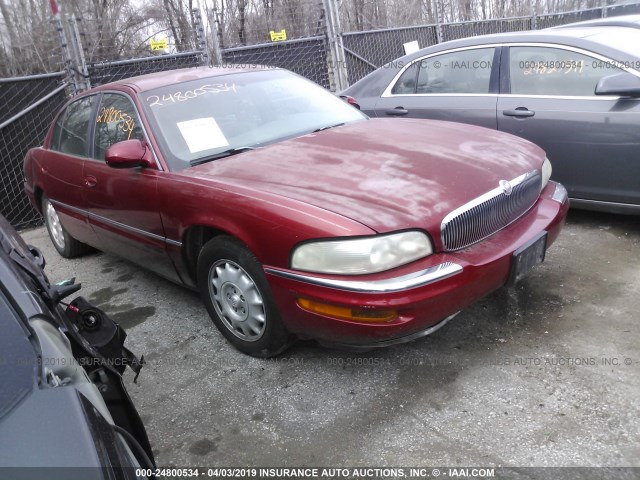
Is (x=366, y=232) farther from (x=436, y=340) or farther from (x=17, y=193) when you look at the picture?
(x=17, y=193)

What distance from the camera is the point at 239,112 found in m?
3.62

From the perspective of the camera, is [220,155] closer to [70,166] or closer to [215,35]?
[70,166]

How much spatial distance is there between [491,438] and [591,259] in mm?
2069

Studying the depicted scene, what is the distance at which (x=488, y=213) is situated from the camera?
2801 mm

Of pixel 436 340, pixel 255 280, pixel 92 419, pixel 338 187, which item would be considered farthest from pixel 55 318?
pixel 436 340

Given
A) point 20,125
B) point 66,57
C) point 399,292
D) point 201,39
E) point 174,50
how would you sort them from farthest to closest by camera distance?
point 174,50 < point 201,39 < point 66,57 < point 20,125 < point 399,292

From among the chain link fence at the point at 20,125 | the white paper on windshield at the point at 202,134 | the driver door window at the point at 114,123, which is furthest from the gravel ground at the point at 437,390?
the chain link fence at the point at 20,125

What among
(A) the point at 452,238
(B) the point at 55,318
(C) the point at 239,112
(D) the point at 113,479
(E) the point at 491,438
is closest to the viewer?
(D) the point at 113,479

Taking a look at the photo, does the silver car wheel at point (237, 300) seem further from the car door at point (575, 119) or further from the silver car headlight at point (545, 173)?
the car door at point (575, 119)

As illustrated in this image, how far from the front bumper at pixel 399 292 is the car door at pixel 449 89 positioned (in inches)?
91.7

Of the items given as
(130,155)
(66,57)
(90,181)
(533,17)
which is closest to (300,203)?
(130,155)

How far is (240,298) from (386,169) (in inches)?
41.0

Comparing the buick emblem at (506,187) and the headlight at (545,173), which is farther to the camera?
the headlight at (545,173)

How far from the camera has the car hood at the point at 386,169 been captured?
2.57 meters
